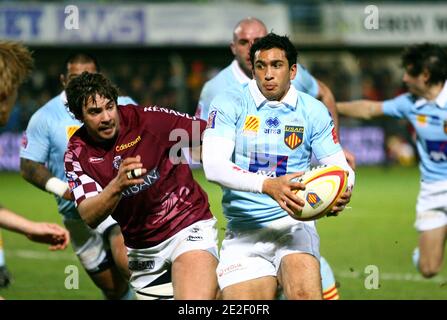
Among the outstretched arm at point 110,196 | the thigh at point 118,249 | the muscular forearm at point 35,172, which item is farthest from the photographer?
the muscular forearm at point 35,172

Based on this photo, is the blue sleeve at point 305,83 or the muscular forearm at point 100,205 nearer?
the muscular forearm at point 100,205

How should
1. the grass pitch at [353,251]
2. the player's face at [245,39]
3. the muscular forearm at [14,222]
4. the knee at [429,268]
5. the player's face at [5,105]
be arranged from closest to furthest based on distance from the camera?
1. the player's face at [5,105]
2. the muscular forearm at [14,222]
3. the player's face at [245,39]
4. the knee at [429,268]
5. the grass pitch at [353,251]

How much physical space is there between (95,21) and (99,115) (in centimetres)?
1862

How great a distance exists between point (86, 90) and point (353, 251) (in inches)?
255

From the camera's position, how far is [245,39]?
25.9 feet

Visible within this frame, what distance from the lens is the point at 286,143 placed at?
5777 millimetres

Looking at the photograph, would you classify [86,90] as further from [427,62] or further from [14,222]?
[427,62]

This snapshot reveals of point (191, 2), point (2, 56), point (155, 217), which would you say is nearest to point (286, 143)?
point (155, 217)

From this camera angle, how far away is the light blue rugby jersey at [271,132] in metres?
5.78

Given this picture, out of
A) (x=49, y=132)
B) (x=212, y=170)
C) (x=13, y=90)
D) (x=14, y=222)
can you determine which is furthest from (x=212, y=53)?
(x=13, y=90)

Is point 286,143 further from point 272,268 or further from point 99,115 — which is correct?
point 99,115

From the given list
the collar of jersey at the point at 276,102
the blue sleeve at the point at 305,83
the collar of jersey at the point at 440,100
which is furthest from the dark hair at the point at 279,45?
the collar of jersey at the point at 440,100

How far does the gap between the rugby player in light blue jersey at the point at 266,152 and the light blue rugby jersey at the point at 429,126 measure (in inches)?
120

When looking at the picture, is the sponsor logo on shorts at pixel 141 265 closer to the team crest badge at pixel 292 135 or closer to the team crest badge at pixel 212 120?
the team crest badge at pixel 212 120
